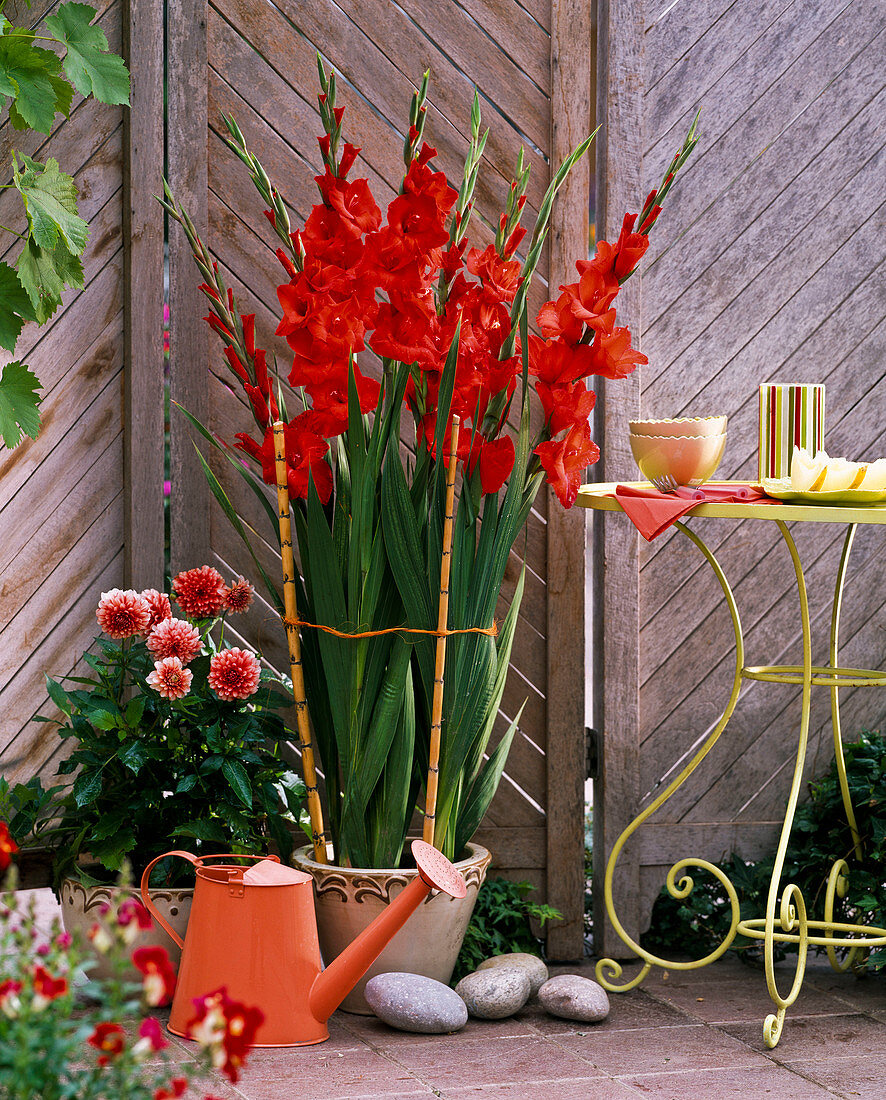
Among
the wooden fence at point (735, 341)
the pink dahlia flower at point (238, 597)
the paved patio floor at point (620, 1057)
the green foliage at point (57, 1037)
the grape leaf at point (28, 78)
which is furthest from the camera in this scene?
the wooden fence at point (735, 341)

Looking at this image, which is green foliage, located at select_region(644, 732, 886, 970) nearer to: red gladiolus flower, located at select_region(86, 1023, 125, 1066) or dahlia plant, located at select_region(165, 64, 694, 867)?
dahlia plant, located at select_region(165, 64, 694, 867)

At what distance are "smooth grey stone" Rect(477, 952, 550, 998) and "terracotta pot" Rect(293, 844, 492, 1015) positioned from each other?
0.12m

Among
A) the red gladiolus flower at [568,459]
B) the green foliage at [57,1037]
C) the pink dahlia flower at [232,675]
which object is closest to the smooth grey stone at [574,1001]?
the pink dahlia flower at [232,675]

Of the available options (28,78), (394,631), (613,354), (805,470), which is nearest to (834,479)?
(805,470)

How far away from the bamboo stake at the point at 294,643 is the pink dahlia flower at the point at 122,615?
0.26m

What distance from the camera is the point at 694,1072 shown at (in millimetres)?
2010

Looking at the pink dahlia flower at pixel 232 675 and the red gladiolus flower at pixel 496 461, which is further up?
the red gladiolus flower at pixel 496 461

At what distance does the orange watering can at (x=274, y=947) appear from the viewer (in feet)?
6.50

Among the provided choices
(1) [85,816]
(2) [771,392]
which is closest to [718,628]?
(2) [771,392]

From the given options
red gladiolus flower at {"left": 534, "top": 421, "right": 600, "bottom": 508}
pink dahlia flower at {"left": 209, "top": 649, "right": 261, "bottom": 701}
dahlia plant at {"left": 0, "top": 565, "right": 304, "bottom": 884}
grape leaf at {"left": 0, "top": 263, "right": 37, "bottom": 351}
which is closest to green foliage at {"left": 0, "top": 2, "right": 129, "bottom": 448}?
grape leaf at {"left": 0, "top": 263, "right": 37, "bottom": 351}

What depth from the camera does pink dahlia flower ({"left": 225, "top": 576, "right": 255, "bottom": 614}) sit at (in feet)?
7.72

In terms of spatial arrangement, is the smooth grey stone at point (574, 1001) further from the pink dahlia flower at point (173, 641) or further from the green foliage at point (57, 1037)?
the green foliage at point (57, 1037)

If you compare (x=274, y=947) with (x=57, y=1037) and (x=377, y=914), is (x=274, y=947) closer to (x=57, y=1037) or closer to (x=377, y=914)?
(x=377, y=914)

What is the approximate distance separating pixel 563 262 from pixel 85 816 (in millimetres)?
1490
